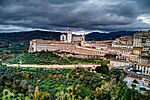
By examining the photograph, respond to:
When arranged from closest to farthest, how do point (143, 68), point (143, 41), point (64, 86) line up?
point (64, 86)
point (143, 68)
point (143, 41)

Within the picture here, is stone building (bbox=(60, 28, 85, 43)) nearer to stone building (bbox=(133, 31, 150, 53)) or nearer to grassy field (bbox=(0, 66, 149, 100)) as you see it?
stone building (bbox=(133, 31, 150, 53))

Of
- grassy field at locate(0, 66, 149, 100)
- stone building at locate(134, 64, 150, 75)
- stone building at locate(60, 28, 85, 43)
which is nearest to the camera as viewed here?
grassy field at locate(0, 66, 149, 100)

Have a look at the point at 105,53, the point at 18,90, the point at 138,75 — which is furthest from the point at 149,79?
the point at 105,53

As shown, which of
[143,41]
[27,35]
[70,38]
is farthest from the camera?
[27,35]

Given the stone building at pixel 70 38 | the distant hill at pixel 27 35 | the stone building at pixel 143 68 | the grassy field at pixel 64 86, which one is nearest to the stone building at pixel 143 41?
the stone building at pixel 143 68

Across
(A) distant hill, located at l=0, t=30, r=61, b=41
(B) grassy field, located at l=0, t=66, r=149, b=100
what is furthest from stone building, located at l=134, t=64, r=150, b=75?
(A) distant hill, located at l=0, t=30, r=61, b=41

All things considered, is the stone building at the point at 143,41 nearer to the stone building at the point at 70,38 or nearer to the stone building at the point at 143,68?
the stone building at the point at 143,68

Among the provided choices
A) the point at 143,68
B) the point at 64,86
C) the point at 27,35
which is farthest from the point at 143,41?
the point at 27,35

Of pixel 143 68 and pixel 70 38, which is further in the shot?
pixel 70 38

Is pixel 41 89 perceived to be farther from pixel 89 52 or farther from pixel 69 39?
pixel 69 39

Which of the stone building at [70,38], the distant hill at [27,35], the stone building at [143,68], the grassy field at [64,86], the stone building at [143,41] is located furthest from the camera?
the distant hill at [27,35]

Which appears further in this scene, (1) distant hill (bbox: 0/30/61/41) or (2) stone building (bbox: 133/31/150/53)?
(1) distant hill (bbox: 0/30/61/41)

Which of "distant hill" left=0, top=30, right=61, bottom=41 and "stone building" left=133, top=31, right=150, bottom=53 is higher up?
"stone building" left=133, top=31, right=150, bottom=53

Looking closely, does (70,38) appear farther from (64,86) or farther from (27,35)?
(27,35)
